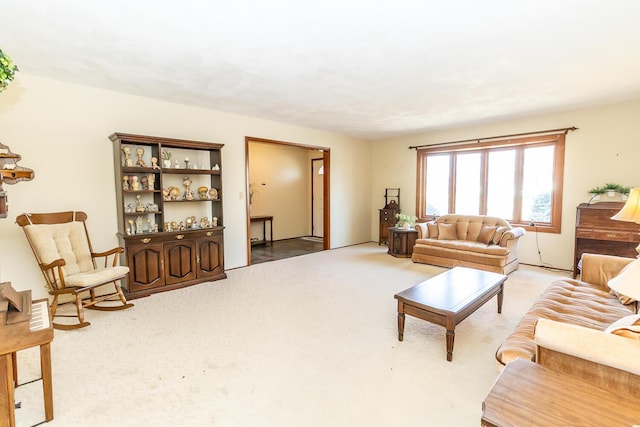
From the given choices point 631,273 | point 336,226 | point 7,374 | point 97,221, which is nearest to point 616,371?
point 631,273

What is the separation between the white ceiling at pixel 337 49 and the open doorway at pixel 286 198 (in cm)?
313

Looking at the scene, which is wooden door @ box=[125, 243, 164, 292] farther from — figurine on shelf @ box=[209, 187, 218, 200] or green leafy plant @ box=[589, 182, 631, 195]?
green leafy plant @ box=[589, 182, 631, 195]

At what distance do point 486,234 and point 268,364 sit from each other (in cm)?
422

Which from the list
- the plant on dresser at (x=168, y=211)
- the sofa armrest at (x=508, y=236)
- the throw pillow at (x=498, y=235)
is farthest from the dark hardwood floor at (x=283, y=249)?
the sofa armrest at (x=508, y=236)

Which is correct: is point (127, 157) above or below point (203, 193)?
above

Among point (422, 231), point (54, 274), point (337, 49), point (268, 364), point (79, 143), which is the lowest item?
point (268, 364)

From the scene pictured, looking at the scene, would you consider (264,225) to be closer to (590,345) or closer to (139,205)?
(139,205)

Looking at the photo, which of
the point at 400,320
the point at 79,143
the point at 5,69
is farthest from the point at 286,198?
the point at 5,69

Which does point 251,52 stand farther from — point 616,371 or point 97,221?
point 616,371

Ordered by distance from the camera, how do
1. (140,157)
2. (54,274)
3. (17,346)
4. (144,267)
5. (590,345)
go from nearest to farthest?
(590,345)
(17,346)
(54,274)
(144,267)
(140,157)

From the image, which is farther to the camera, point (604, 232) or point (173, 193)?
point (173, 193)

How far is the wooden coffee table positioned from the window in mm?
2789

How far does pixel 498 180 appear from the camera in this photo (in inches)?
219

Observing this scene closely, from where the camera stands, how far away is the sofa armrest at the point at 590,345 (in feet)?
3.78
